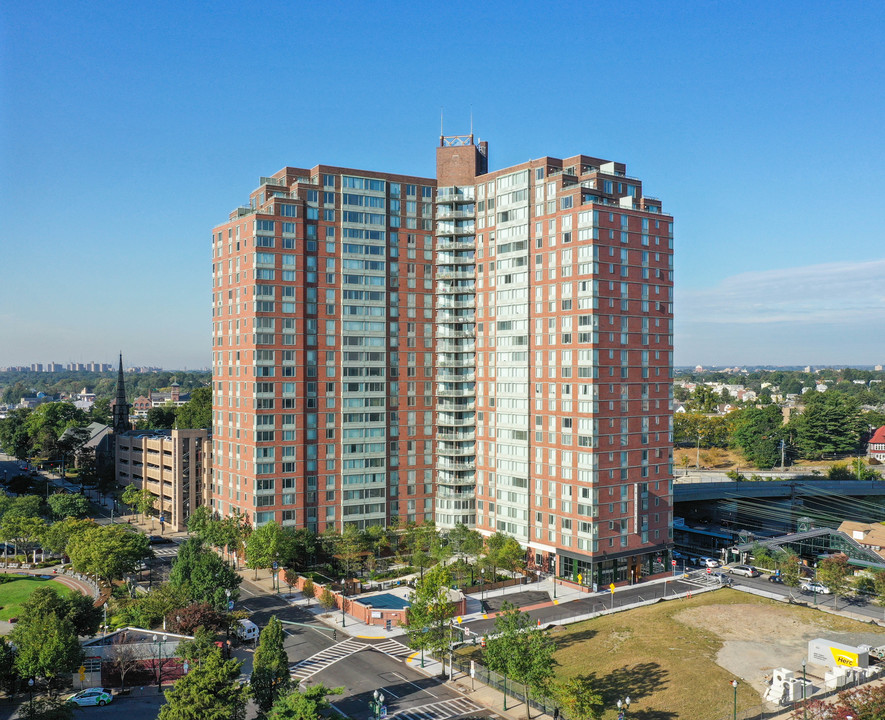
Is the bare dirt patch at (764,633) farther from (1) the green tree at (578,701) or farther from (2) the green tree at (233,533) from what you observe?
(2) the green tree at (233,533)

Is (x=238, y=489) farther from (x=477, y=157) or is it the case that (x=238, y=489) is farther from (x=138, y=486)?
(x=477, y=157)

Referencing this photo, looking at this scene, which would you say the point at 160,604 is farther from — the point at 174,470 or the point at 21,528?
the point at 174,470

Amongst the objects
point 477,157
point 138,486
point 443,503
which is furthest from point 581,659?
point 138,486

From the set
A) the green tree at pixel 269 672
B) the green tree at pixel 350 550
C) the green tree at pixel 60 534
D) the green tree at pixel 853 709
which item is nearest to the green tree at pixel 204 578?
the green tree at pixel 350 550

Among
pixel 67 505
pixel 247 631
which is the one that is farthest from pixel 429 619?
pixel 67 505

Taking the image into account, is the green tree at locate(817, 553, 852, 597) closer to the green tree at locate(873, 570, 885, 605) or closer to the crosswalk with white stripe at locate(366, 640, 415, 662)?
the green tree at locate(873, 570, 885, 605)
